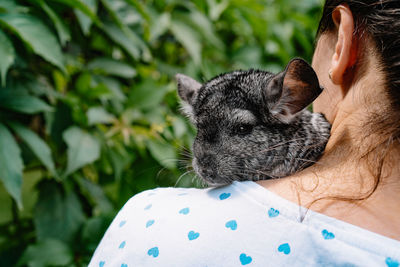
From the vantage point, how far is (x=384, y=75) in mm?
1000

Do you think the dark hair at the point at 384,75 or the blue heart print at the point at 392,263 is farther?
the dark hair at the point at 384,75

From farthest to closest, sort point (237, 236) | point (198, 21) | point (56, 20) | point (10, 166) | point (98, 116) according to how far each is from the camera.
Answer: point (198, 21), point (98, 116), point (56, 20), point (10, 166), point (237, 236)

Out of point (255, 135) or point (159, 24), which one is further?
point (159, 24)

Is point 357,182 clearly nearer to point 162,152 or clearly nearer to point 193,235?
point 193,235

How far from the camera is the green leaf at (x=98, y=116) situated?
181cm

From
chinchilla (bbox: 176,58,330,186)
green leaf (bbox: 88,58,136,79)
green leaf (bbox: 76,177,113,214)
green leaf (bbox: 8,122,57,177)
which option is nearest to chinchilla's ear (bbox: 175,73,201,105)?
chinchilla (bbox: 176,58,330,186)

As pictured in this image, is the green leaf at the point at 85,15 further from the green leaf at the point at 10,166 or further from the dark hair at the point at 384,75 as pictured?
the dark hair at the point at 384,75

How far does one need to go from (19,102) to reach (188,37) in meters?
1.01

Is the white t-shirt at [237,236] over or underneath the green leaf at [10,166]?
over

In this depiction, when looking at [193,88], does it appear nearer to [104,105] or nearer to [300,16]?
[104,105]

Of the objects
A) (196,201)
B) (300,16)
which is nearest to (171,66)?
(300,16)

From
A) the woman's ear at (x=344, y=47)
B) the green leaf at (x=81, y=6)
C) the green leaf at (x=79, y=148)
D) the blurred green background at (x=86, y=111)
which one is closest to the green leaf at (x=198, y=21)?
the blurred green background at (x=86, y=111)

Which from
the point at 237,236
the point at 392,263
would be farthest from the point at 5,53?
the point at 392,263

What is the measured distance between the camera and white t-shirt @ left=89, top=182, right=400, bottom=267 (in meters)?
0.87
